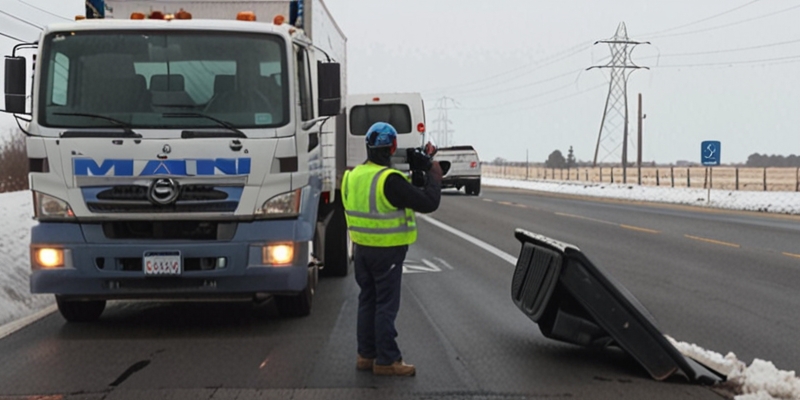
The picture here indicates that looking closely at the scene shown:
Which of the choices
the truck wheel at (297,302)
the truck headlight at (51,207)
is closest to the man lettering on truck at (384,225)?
the truck wheel at (297,302)

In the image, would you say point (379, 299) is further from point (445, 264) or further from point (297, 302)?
point (445, 264)

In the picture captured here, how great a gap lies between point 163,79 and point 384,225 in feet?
8.89

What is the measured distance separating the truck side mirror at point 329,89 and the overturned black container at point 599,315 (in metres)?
2.47

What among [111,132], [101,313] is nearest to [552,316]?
[111,132]

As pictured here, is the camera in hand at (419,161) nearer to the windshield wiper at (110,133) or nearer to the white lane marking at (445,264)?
the windshield wiper at (110,133)

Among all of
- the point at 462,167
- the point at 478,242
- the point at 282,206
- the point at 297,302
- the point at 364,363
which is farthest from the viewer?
the point at 462,167

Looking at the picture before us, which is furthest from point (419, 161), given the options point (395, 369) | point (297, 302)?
point (297, 302)

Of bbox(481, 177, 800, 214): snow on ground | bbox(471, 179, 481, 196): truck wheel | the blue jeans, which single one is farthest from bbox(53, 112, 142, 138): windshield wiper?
bbox(471, 179, 481, 196): truck wheel

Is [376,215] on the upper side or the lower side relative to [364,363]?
upper

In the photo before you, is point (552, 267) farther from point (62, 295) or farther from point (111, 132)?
point (62, 295)

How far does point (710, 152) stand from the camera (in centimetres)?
3781

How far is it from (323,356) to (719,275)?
7.53 meters

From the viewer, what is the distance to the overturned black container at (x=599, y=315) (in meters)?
6.36

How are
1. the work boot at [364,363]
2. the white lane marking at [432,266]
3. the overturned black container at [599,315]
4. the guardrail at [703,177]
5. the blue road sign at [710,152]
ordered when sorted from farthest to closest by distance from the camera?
the guardrail at [703,177] < the blue road sign at [710,152] < the white lane marking at [432,266] < the work boot at [364,363] < the overturned black container at [599,315]
